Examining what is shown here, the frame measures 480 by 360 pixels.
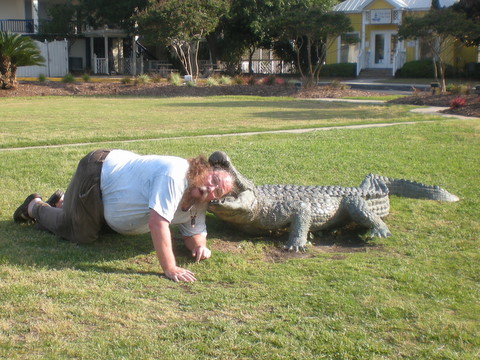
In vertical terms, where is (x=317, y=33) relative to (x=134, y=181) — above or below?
above

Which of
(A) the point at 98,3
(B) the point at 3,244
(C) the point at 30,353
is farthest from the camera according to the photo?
(A) the point at 98,3

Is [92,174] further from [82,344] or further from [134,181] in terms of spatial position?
[82,344]

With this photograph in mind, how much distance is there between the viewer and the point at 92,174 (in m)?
4.64

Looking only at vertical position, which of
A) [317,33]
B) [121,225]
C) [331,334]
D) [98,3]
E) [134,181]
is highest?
[98,3]

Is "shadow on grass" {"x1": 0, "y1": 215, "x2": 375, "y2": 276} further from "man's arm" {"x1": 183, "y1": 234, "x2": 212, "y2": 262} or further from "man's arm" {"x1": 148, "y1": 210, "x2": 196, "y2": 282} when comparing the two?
"man's arm" {"x1": 148, "y1": 210, "x2": 196, "y2": 282}

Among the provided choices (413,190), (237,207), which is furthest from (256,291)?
(413,190)

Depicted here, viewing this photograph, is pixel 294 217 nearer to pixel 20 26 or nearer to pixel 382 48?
pixel 382 48

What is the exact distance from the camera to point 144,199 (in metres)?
4.39

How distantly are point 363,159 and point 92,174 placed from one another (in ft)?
17.4

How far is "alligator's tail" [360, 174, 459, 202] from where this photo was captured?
678 cm

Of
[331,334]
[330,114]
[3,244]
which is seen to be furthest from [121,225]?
[330,114]

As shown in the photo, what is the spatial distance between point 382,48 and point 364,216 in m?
34.9

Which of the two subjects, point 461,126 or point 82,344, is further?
point 461,126

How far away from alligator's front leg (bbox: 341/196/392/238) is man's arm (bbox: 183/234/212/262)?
166 centimetres
